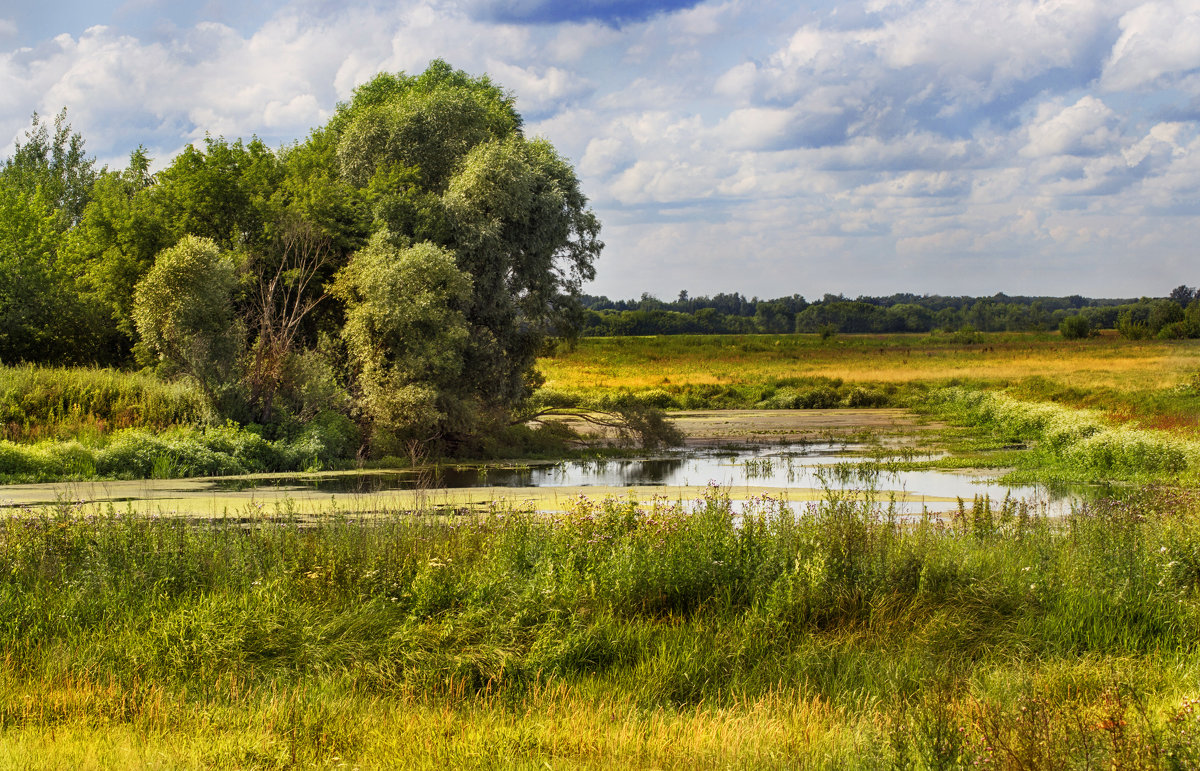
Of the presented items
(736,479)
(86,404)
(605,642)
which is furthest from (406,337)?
(605,642)

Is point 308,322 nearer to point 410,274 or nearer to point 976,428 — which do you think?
point 410,274

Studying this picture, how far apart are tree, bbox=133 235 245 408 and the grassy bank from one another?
13124mm

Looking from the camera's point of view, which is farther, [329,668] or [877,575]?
[877,575]

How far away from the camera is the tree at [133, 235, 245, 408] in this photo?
73.5 ft

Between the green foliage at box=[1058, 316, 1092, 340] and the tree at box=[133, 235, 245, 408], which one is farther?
the green foliage at box=[1058, 316, 1092, 340]

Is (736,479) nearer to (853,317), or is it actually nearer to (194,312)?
(194,312)

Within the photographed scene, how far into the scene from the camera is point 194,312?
22.6m

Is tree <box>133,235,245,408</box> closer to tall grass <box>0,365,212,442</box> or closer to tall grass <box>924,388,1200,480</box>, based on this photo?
tall grass <box>0,365,212,442</box>

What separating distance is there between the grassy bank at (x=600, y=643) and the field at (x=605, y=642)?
3cm

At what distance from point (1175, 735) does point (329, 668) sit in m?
5.52

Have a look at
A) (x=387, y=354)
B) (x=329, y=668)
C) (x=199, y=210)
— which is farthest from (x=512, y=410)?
(x=329, y=668)

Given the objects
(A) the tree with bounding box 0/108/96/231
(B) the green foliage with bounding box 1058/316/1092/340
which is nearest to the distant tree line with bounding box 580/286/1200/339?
(B) the green foliage with bounding box 1058/316/1092/340

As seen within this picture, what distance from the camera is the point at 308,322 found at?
2703cm

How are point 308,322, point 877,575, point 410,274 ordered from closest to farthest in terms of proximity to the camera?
1. point 877,575
2. point 410,274
3. point 308,322
